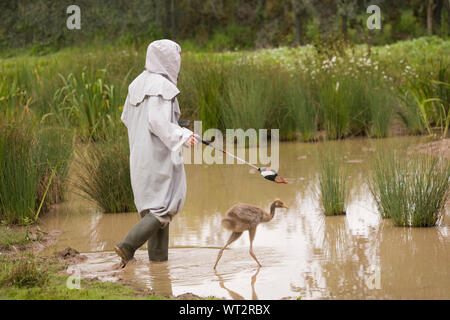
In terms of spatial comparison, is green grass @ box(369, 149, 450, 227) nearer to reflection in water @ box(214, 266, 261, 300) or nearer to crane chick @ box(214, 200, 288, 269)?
crane chick @ box(214, 200, 288, 269)

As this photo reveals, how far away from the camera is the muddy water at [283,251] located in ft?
15.8

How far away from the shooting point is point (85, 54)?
45.5 feet

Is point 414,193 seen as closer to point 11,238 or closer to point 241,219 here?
point 241,219

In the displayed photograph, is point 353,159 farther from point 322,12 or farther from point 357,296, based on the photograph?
point 322,12

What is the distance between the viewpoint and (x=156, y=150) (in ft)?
18.2

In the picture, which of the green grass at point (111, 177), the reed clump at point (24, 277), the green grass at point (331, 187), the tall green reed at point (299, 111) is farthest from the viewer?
the tall green reed at point (299, 111)

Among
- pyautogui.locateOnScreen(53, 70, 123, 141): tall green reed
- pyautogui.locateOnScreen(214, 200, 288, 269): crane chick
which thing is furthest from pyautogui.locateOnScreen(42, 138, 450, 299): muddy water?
pyautogui.locateOnScreen(53, 70, 123, 141): tall green reed

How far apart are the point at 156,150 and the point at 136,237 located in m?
0.67

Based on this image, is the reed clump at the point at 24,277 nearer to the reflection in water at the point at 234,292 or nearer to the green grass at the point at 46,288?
the green grass at the point at 46,288

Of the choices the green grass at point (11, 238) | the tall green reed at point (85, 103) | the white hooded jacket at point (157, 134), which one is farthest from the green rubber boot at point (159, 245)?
the tall green reed at point (85, 103)

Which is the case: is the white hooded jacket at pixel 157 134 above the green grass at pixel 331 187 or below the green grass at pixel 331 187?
above

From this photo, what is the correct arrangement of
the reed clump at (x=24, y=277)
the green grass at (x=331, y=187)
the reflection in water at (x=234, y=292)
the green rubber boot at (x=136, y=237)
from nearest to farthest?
1. the reflection in water at (x=234, y=292)
2. the reed clump at (x=24, y=277)
3. the green rubber boot at (x=136, y=237)
4. the green grass at (x=331, y=187)

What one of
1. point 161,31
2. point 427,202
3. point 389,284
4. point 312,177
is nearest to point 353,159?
point 312,177

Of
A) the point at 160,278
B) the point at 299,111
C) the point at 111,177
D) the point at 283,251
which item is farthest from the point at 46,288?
the point at 299,111
